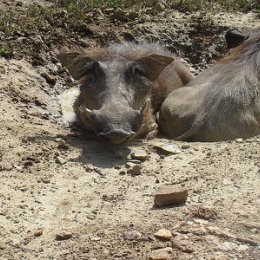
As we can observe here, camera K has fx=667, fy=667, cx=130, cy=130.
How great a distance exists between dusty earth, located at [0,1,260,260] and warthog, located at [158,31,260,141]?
13.0 inches

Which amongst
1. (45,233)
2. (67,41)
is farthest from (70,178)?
(67,41)

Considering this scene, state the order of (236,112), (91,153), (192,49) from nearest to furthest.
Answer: (91,153), (236,112), (192,49)

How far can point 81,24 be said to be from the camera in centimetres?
741

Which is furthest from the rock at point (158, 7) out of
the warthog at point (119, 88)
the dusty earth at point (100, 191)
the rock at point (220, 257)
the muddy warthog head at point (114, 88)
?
the rock at point (220, 257)

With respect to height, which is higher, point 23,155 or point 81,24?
point 81,24

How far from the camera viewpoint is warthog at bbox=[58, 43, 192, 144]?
4.93 metres

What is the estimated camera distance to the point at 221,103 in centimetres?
547

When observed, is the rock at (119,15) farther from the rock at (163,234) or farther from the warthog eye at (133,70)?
the rock at (163,234)

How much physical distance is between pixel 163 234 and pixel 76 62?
3.13m

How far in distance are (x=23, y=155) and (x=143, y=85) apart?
5.78 feet

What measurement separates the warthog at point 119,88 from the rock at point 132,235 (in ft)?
5.48

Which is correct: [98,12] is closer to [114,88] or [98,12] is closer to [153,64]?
[153,64]

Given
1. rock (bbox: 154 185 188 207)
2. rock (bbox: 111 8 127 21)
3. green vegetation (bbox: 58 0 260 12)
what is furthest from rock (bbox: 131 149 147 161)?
rock (bbox: 111 8 127 21)

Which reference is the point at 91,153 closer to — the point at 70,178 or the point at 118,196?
the point at 70,178
